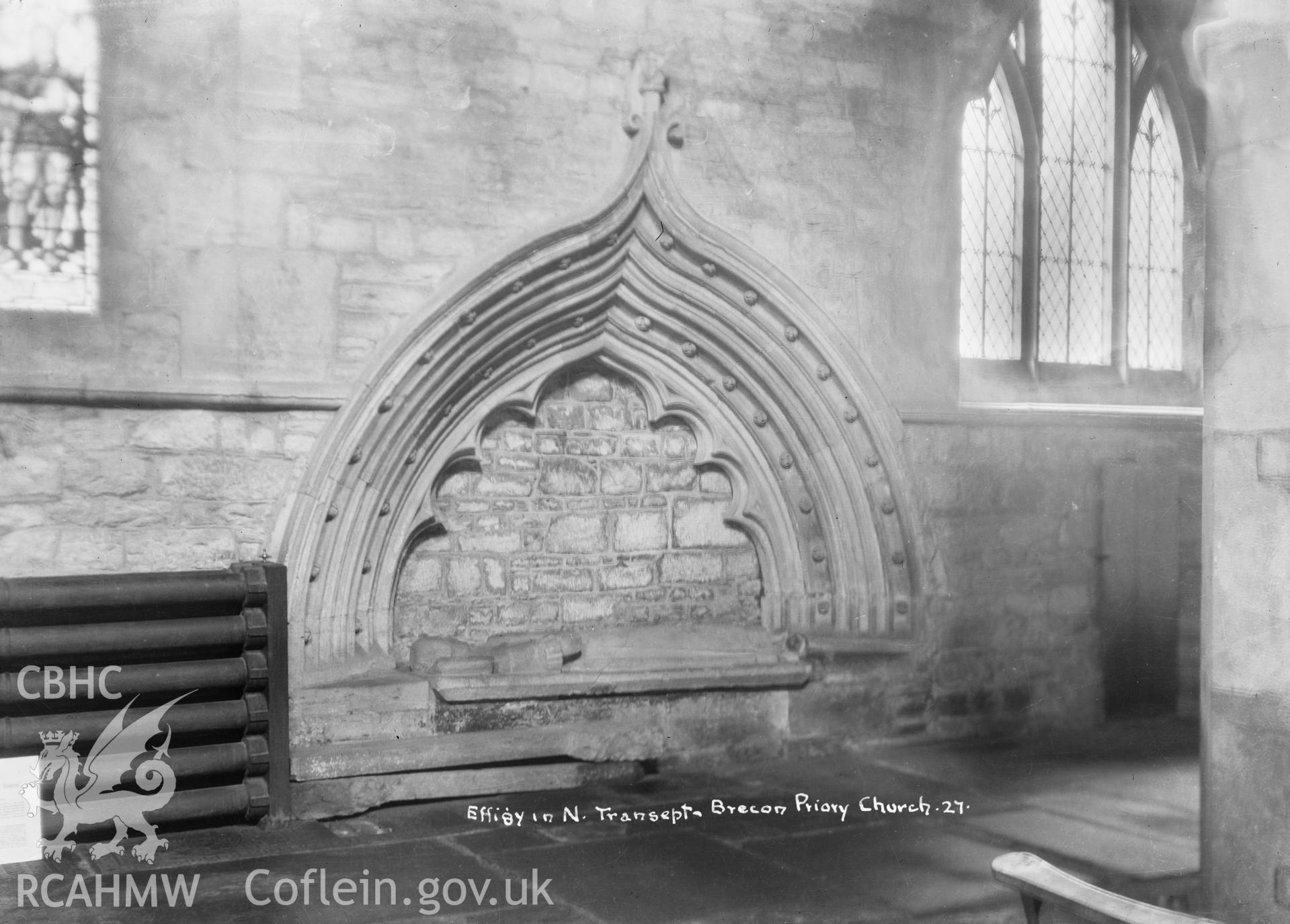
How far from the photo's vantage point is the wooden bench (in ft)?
5.95

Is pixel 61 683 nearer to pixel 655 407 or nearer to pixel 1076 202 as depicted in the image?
pixel 655 407

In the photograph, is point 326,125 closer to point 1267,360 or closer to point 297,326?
point 297,326

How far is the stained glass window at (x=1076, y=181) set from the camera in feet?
21.4

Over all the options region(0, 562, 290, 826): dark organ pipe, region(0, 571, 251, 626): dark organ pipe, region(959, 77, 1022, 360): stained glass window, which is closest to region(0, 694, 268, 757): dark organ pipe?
region(0, 562, 290, 826): dark organ pipe

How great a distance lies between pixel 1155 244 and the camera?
6930 millimetres

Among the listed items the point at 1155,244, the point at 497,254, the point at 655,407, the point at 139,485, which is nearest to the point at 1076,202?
the point at 1155,244

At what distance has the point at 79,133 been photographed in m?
4.37

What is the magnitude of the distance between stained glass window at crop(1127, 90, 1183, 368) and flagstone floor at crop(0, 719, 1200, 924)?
2472 mm

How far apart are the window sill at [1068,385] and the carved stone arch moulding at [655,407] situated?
2.73ft

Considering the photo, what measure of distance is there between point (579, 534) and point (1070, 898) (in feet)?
12.1

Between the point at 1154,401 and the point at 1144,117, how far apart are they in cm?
151

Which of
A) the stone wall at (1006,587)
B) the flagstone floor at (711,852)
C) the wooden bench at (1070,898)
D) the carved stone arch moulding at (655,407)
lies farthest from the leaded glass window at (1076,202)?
the wooden bench at (1070,898)

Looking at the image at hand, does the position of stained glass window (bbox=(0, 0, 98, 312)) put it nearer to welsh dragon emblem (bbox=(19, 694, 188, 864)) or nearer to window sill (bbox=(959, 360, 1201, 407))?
welsh dragon emblem (bbox=(19, 694, 188, 864))

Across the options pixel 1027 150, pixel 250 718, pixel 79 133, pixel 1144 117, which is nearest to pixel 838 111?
pixel 1027 150
